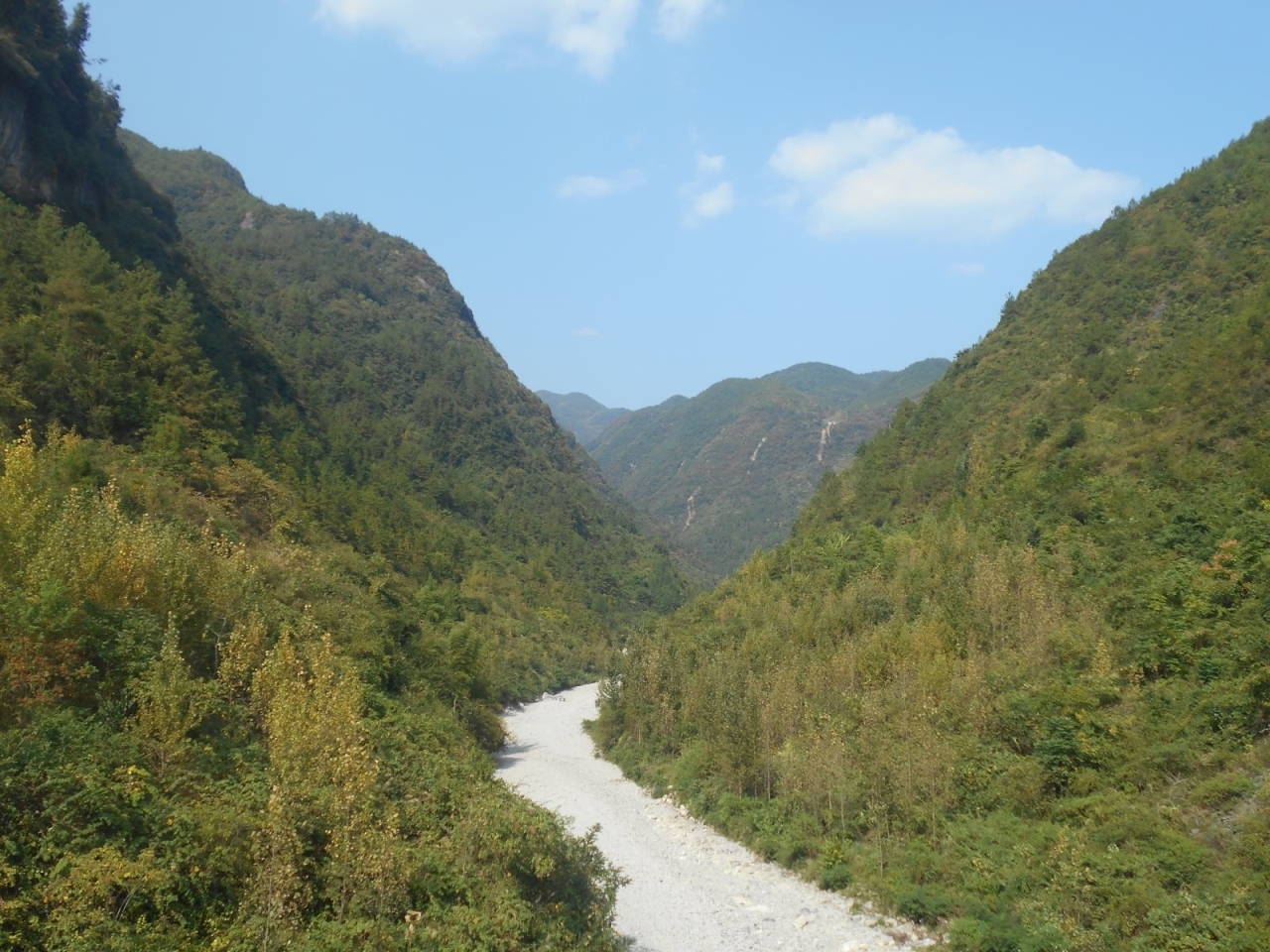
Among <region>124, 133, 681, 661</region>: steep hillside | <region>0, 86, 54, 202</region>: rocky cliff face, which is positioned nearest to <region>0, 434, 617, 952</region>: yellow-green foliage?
<region>124, 133, 681, 661</region>: steep hillside

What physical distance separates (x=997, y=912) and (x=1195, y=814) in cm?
349

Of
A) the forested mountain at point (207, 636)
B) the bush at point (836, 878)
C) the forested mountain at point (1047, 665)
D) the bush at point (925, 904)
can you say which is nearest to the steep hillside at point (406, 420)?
the forested mountain at point (207, 636)

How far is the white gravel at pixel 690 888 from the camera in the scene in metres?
14.6

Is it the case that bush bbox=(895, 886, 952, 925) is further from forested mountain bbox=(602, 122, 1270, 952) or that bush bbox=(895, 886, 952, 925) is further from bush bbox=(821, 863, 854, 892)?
bush bbox=(821, 863, 854, 892)

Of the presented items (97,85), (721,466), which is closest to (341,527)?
(97,85)

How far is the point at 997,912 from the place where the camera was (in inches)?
508

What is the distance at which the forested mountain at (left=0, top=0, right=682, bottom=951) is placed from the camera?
794 cm

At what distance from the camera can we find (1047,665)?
1848cm

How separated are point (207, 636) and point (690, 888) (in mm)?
11688

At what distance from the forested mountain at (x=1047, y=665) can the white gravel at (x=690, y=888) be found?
0.82 meters

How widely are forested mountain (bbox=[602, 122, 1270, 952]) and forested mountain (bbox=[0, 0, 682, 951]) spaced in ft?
24.8

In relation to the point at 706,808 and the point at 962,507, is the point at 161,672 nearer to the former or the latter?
the point at 706,808

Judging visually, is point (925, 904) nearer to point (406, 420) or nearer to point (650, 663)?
point (650, 663)

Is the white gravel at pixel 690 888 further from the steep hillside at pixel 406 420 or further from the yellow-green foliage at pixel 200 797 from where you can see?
the steep hillside at pixel 406 420
